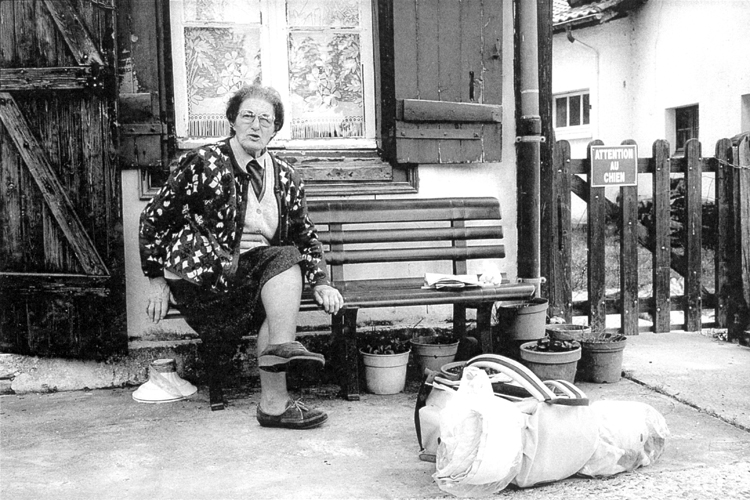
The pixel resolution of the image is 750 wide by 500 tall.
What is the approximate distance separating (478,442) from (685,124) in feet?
38.2

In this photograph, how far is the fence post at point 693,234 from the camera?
17.2 feet

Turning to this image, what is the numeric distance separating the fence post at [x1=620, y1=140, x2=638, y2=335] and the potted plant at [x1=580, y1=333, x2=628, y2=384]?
86cm

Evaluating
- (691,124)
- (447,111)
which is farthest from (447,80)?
(691,124)

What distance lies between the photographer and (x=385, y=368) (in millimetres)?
4172

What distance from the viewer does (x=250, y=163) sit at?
12.6 feet

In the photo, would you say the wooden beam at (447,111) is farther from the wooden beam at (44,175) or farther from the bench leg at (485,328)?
the wooden beam at (44,175)

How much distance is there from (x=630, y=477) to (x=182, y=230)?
230cm

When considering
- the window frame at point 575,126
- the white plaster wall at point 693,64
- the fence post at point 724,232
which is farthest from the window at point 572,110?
the fence post at point 724,232

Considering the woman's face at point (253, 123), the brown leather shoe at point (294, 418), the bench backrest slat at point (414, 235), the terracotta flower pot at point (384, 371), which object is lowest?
the brown leather shoe at point (294, 418)

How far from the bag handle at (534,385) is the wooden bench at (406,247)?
115cm

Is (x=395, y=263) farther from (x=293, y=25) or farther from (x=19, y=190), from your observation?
(x=19, y=190)

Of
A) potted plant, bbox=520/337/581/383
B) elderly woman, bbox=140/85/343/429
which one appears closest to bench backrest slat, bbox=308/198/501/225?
elderly woman, bbox=140/85/343/429

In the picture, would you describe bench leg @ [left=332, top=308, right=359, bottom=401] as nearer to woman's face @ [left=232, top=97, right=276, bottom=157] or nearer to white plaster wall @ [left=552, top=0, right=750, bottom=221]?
woman's face @ [left=232, top=97, right=276, bottom=157]

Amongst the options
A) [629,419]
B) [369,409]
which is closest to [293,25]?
[369,409]
